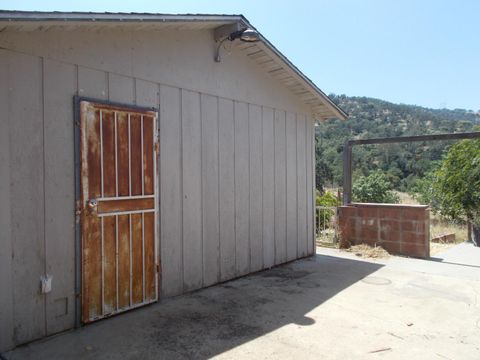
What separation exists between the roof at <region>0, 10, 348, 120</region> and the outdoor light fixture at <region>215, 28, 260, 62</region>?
15 centimetres

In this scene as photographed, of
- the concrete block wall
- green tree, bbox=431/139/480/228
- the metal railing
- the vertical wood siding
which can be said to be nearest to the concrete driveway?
the vertical wood siding

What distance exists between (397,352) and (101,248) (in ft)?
9.01

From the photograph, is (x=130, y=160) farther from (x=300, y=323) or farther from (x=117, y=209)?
(x=300, y=323)

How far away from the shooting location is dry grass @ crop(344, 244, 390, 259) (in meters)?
6.78

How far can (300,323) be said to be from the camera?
3664mm

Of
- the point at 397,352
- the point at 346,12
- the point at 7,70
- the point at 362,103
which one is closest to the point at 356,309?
the point at 397,352

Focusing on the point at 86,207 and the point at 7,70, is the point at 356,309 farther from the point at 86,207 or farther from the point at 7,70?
the point at 7,70

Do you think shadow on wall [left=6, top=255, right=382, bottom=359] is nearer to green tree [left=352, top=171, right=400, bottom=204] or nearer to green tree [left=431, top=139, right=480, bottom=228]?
green tree [left=431, top=139, right=480, bottom=228]

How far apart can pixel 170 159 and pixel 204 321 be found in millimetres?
1817

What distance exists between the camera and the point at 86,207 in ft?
11.7

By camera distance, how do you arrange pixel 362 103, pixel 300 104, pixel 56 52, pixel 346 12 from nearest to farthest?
pixel 56 52, pixel 300 104, pixel 346 12, pixel 362 103

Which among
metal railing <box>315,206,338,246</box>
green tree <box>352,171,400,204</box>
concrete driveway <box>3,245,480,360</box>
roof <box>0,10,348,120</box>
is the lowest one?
concrete driveway <box>3,245,480,360</box>

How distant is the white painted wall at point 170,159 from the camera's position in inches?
124

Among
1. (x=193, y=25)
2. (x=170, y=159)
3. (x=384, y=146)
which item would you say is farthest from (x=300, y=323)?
(x=384, y=146)
